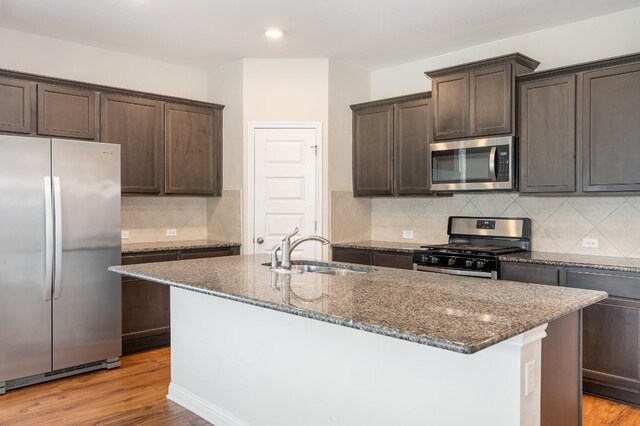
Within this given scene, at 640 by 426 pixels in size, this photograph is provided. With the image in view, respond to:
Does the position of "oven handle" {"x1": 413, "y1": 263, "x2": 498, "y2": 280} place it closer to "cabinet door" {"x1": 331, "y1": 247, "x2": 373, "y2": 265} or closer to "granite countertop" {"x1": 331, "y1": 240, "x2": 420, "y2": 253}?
"granite countertop" {"x1": 331, "y1": 240, "x2": 420, "y2": 253}

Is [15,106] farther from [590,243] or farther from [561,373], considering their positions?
[590,243]

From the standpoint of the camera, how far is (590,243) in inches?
152

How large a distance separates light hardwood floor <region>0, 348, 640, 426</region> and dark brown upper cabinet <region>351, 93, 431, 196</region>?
7.38 ft

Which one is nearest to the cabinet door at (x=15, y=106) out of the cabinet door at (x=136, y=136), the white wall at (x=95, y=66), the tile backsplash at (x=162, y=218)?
the white wall at (x=95, y=66)

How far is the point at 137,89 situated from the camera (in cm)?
484

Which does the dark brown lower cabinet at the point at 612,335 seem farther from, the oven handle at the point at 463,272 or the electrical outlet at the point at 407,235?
the electrical outlet at the point at 407,235

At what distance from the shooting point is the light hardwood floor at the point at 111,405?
9.81ft

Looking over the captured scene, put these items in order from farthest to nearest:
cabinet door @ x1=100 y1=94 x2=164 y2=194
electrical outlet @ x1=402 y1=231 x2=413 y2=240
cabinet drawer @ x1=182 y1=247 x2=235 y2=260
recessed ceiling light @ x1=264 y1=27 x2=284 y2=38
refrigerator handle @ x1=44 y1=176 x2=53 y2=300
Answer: electrical outlet @ x1=402 y1=231 x2=413 y2=240 < cabinet drawer @ x1=182 y1=247 x2=235 y2=260 < cabinet door @ x1=100 y1=94 x2=164 y2=194 < recessed ceiling light @ x1=264 y1=27 x2=284 y2=38 < refrigerator handle @ x1=44 y1=176 x2=53 y2=300

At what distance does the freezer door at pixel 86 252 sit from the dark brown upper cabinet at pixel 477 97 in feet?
8.80

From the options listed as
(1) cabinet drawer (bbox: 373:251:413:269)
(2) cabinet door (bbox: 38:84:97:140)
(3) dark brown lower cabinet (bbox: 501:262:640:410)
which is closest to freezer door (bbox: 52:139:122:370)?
(2) cabinet door (bbox: 38:84:97:140)

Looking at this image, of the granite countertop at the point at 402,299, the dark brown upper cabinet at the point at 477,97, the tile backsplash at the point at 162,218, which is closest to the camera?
the granite countertop at the point at 402,299

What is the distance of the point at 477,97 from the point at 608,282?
171 cm

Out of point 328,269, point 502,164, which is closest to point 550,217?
point 502,164

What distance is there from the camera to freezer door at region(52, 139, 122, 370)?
3.62m
